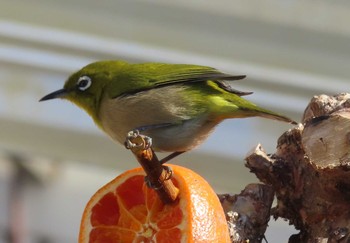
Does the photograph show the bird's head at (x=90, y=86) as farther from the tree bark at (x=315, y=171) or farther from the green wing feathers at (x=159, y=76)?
the tree bark at (x=315, y=171)

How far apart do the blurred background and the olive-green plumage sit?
1424mm

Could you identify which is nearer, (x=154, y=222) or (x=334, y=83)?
(x=154, y=222)

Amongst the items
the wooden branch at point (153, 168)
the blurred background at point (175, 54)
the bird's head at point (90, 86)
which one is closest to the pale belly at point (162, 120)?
the bird's head at point (90, 86)

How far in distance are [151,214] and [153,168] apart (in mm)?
201

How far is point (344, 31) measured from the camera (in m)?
3.73

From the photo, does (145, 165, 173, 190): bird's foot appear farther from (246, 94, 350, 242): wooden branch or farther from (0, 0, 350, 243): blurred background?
(0, 0, 350, 243): blurred background

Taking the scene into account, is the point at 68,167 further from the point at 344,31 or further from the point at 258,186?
the point at 258,186

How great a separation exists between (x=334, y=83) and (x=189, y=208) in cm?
248

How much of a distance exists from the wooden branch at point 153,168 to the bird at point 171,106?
0.41 metres

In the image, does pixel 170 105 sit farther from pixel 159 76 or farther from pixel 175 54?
pixel 175 54

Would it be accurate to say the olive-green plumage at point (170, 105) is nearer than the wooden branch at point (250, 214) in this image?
No

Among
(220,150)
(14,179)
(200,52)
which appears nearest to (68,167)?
(14,179)

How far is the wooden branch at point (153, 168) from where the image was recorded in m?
1.55

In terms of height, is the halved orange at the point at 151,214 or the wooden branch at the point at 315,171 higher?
the wooden branch at the point at 315,171
